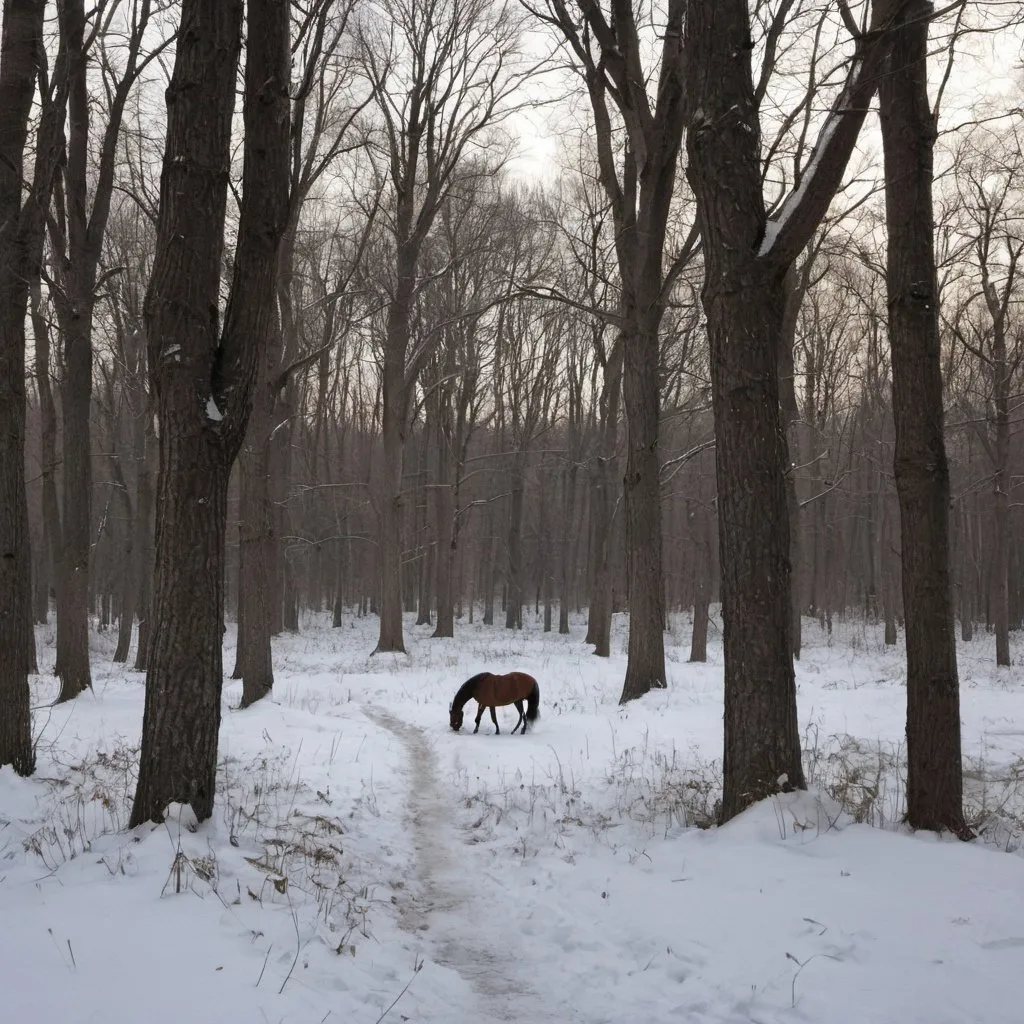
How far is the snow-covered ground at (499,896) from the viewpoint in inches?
132

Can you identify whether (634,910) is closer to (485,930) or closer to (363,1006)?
(485,930)

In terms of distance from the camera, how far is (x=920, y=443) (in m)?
5.47

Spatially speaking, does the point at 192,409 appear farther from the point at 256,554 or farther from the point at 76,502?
the point at 76,502

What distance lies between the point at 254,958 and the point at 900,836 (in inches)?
148

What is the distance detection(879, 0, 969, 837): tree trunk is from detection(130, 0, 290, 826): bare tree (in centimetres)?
446

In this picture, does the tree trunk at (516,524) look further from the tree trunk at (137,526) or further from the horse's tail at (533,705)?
the horse's tail at (533,705)

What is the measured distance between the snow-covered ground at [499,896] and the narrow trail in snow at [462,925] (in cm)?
2

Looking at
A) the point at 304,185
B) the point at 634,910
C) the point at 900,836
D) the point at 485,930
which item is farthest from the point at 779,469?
the point at 304,185

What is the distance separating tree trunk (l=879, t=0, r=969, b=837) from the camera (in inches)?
209

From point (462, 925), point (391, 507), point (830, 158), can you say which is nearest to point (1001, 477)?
point (391, 507)

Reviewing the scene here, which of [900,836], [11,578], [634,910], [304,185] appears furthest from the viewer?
[304,185]

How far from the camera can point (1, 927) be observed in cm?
359

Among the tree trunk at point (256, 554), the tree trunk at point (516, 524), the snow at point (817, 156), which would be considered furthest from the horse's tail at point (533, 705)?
the tree trunk at point (516, 524)

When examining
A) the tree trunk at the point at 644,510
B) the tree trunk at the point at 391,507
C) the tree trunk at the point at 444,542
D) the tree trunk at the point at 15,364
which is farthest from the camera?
the tree trunk at the point at 444,542
